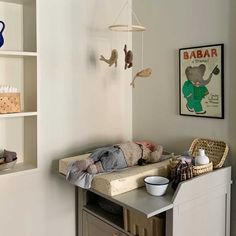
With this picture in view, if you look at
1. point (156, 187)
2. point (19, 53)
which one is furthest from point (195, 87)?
point (19, 53)

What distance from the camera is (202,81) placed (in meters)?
1.96

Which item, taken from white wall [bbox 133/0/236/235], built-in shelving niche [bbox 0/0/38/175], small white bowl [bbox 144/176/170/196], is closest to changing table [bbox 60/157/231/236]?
small white bowl [bbox 144/176/170/196]

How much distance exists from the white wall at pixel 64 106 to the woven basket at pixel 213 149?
2.11ft

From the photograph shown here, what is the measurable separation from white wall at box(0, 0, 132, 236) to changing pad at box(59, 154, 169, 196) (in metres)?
0.31

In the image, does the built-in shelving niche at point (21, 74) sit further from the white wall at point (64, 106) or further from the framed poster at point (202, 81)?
the framed poster at point (202, 81)

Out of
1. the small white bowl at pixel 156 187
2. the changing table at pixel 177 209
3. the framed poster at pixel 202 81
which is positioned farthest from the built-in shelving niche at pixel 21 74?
the framed poster at pixel 202 81

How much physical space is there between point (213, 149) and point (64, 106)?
0.96m

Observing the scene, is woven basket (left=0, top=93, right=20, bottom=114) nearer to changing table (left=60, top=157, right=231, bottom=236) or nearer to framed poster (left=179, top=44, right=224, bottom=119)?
changing table (left=60, top=157, right=231, bottom=236)

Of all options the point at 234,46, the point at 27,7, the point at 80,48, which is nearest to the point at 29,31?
the point at 27,7

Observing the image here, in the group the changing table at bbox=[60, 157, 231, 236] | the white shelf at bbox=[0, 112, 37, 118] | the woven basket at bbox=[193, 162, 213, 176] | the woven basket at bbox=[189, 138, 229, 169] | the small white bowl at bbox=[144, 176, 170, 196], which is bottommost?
the changing table at bbox=[60, 157, 231, 236]

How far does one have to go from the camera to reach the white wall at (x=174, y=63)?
1848mm

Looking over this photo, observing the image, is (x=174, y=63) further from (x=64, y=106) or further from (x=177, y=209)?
(x=177, y=209)

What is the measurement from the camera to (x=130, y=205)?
1481 mm

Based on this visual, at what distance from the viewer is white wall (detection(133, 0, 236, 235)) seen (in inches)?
72.7
